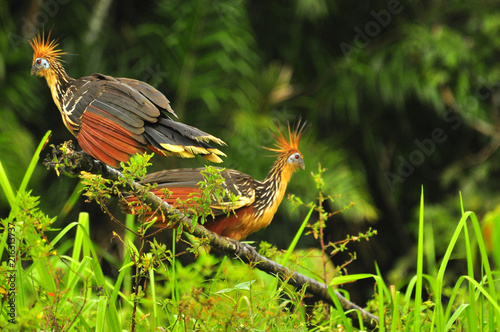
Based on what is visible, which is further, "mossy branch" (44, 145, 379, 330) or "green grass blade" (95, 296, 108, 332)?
"green grass blade" (95, 296, 108, 332)

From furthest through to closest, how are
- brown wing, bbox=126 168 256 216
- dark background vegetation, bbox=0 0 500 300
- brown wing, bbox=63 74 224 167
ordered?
1. dark background vegetation, bbox=0 0 500 300
2. brown wing, bbox=126 168 256 216
3. brown wing, bbox=63 74 224 167

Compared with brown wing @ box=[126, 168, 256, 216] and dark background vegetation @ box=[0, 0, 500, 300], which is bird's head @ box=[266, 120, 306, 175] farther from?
dark background vegetation @ box=[0, 0, 500, 300]

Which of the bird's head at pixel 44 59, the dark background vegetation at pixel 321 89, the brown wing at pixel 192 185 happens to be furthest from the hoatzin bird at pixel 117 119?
the dark background vegetation at pixel 321 89

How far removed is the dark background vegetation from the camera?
3.66m

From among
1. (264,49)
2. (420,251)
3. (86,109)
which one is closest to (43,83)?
(264,49)

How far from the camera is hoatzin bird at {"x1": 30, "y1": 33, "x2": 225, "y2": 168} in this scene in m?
1.15

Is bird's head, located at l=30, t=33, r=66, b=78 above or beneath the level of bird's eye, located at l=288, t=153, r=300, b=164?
above

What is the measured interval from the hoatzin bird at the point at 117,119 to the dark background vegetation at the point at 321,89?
1889mm

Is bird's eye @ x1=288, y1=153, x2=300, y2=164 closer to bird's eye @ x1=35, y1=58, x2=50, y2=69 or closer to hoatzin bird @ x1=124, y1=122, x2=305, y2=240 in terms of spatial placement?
hoatzin bird @ x1=124, y1=122, x2=305, y2=240

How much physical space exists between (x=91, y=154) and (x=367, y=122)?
11.7 ft

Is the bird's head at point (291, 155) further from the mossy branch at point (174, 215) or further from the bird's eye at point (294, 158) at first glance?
the mossy branch at point (174, 215)
